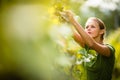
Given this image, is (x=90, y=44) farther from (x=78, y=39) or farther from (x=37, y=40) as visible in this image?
(x=37, y=40)

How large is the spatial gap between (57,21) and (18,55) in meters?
0.19

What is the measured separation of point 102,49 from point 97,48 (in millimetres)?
25

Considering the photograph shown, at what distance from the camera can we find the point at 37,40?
A: 51.6 inches

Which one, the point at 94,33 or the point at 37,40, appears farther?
the point at 94,33

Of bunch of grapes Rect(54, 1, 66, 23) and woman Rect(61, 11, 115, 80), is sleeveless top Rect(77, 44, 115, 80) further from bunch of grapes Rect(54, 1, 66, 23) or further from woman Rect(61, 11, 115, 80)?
bunch of grapes Rect(54, 1, 66, 23)

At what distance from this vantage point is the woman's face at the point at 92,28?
1453 millimetres

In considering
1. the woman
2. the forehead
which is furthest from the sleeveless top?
the forehead

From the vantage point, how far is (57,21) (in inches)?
54.1

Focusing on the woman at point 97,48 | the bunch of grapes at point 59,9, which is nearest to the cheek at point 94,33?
the woman at point 97,48

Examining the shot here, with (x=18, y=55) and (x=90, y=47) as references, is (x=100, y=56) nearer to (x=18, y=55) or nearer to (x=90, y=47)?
(x=90, y=47)

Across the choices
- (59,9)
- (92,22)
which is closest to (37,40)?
(59,9)

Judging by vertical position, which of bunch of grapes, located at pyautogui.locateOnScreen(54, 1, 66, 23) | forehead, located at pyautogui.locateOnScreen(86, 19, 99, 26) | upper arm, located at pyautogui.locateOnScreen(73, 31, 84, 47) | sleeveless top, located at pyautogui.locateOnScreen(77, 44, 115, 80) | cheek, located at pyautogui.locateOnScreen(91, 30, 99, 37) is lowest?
sleeveless top, located at pyautogui.locateOnScreen(77, 44, 115, 80)

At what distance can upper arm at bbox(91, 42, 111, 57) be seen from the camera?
4.79 ft

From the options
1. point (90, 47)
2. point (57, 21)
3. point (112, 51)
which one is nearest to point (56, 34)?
point (57, 21)
